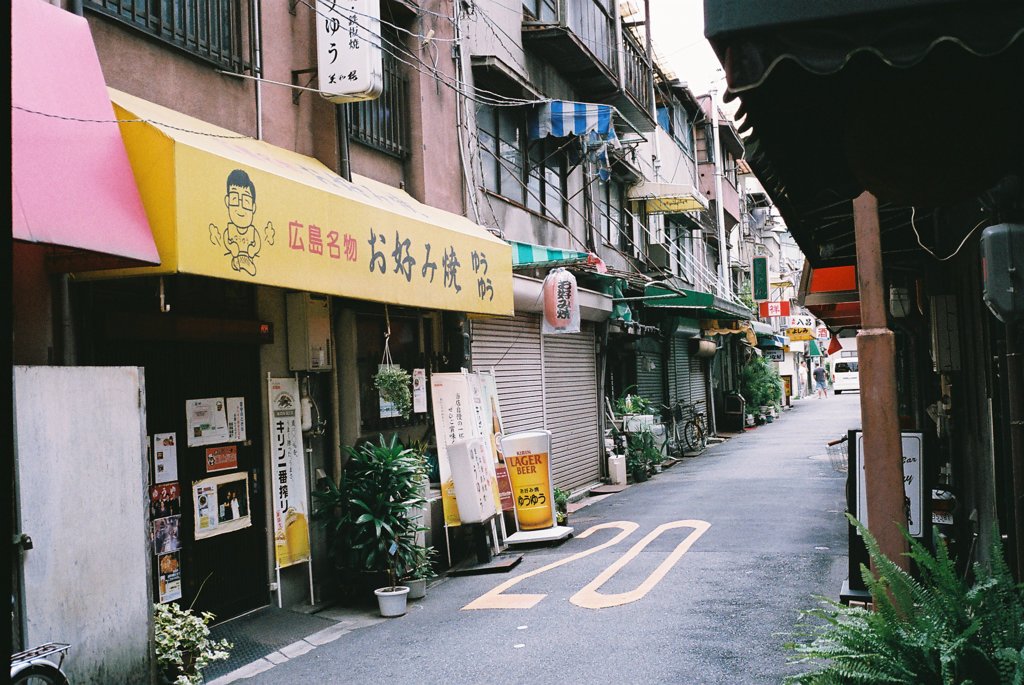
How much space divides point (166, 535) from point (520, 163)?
38.5ft

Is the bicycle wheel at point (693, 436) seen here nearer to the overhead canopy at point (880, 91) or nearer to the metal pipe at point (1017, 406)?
the metal pipe at point (1017, 406)

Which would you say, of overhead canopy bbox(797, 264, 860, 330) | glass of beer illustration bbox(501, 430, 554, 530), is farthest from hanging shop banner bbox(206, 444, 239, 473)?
overhead canopy bbox(797, 264, 860, 330)

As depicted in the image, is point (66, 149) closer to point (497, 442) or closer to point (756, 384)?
point (497, 442)

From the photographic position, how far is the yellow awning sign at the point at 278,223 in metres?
6.78

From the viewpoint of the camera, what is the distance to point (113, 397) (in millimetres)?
6348

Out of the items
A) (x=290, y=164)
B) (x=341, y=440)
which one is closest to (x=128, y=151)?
(x=290, y=164)

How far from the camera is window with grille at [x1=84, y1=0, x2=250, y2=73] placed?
8008 mm

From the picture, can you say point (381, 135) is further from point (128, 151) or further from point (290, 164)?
point (128, 151)

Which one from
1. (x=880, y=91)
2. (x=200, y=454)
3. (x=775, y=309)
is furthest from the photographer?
(x=775, y=309)

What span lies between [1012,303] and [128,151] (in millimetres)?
6108

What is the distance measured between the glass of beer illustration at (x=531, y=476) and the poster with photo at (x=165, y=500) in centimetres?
606

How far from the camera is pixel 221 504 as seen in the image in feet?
29.6

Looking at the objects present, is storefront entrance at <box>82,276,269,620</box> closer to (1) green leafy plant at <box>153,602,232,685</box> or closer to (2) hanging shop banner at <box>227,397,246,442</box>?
(2) hanging shop banner at <box>227,397,246,442</box>

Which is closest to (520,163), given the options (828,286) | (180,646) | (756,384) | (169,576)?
(828,286)
